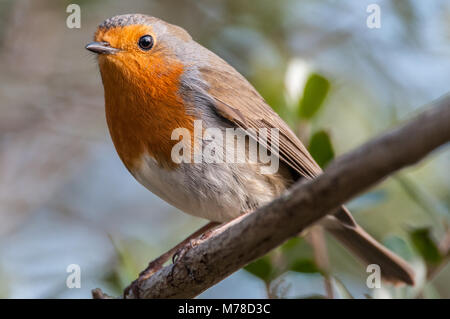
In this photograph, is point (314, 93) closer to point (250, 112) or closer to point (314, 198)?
point (250, 112)

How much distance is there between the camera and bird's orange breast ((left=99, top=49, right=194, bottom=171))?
3.61 meters

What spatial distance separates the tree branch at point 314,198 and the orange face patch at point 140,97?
2.47 ft

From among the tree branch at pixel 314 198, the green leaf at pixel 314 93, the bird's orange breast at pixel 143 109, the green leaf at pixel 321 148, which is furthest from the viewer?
the green leaf at pixel 314 93

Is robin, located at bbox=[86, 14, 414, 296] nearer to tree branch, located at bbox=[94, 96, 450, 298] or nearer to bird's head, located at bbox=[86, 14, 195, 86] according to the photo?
bird's head, located at bbox=[86, 14, 195, 86]

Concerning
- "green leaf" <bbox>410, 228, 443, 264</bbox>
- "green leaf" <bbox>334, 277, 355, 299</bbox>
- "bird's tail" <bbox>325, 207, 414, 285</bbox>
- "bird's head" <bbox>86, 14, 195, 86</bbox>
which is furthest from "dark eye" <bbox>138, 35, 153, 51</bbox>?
"green leaf" <bbox>410, 228, 443, 264</bbox>

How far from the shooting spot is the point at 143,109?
369 cm

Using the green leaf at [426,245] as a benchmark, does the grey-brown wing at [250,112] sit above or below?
above

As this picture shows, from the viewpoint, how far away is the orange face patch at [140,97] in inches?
142

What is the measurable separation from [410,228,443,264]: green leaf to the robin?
1.37 feet

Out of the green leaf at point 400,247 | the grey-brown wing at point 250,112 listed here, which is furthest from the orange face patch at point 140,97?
the green leaf at point 400,247

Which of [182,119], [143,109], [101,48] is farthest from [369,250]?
[101,48]

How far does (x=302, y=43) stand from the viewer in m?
6.45

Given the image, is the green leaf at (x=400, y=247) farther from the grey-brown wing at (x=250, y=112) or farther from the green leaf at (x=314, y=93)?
the green leaf at (x=314, y=93)
